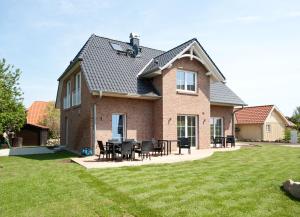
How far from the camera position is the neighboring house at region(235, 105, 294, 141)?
33.1 m

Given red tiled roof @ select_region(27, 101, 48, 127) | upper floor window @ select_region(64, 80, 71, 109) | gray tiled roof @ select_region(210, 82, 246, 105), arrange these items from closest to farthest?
gray tiled roof @ select_region(210, 82, 246, 105) → upper floor window @ select_region(64, 80, 71, 109) → red tiled roof @ select_region(27, 101, 48, 127)

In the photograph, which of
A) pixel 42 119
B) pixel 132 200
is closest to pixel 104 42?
pixel 132 200

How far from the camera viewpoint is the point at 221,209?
5992 mm

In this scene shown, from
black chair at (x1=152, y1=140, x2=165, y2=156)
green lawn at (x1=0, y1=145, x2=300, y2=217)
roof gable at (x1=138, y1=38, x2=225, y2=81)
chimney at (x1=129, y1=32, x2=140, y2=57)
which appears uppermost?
chimney at (x1=129, y1=32, x2=140, y2=57)

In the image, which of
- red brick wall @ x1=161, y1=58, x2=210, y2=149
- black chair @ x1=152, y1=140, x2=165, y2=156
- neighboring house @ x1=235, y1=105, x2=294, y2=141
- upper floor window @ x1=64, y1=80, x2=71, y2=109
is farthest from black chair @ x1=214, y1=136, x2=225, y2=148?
neighboring house @ x1=235, y1=105, x2=294, y2=141

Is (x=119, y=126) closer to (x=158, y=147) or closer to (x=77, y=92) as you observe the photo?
(x=158, y=147)

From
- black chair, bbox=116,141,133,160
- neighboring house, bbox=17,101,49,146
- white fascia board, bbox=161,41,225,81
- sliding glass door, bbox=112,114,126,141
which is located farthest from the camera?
neighboring house, bbox=17,101,49,146

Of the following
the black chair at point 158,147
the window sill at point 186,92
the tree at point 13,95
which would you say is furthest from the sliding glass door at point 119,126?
the tree at point 13,95

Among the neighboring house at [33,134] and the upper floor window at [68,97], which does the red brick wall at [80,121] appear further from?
the neighboring house at [33,134]

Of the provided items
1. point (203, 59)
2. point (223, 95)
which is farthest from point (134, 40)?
point (223, 95)

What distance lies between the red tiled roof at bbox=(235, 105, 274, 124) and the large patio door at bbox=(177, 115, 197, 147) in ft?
55.4

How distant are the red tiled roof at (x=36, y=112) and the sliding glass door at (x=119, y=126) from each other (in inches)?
893

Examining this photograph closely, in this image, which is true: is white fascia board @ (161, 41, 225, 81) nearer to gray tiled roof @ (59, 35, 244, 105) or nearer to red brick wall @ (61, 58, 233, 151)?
gray tiled roof @ (59, 35, 244, 105)

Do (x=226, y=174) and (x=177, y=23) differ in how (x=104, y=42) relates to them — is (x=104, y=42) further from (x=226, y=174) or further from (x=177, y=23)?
(x=226, y=174)
